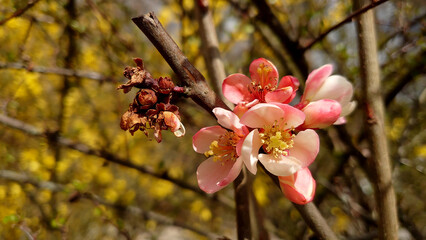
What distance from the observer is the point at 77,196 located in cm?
136

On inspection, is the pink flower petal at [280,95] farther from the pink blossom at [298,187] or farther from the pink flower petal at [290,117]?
the pink blossom at [298,187]

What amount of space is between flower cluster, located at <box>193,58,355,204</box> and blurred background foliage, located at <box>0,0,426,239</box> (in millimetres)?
668

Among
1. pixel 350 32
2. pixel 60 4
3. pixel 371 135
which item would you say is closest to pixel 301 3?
pixel 350 32

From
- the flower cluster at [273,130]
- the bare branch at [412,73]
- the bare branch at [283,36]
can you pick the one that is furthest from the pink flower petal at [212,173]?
the bare branch at [412,73]

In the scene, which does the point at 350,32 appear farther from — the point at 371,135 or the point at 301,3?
the point at 371,135

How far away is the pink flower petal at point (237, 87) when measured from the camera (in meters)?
0.74

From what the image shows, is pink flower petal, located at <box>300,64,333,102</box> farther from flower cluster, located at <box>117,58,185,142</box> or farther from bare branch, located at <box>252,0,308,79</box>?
bare branch, located at <box>252,0,308,79</box>

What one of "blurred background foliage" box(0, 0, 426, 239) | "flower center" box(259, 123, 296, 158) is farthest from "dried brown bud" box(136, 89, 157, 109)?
"blurred background foliage" box(0, 0, 426, 239)

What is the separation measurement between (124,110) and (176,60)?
6.03 feet

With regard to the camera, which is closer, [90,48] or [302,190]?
[302,190]

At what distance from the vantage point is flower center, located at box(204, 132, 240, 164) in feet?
2.32

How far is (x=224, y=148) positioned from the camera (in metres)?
0.73

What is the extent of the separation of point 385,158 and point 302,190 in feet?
1.31

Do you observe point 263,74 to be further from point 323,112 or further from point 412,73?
point 412,73
